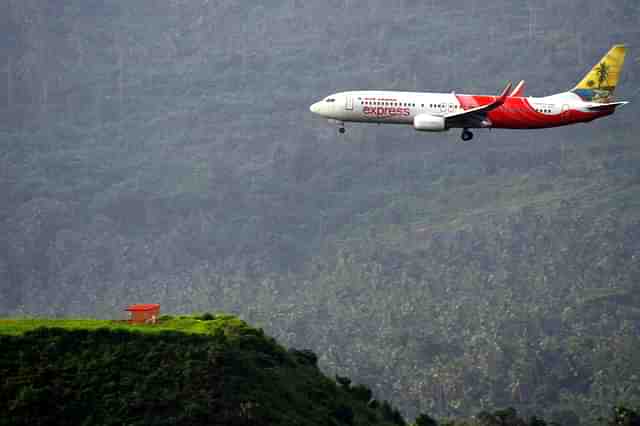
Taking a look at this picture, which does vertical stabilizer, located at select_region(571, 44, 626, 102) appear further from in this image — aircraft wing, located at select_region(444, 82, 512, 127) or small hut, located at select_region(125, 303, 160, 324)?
small hut, located at select_region(125, 303, 160, 324)

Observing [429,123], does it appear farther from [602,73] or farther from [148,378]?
[148,378]

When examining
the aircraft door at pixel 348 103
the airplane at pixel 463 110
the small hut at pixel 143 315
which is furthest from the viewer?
the aircraft door at pixel 348 103

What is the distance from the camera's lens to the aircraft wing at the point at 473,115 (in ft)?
274

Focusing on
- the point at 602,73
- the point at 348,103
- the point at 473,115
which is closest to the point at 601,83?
the point at 602,73

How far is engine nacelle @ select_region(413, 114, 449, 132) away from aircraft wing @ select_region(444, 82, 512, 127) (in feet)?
1.99

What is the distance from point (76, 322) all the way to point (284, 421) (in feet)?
46.1

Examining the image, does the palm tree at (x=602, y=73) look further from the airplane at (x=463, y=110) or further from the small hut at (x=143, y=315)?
the small hut at (x=143, y=315)

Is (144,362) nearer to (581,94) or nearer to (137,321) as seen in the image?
(137,321)

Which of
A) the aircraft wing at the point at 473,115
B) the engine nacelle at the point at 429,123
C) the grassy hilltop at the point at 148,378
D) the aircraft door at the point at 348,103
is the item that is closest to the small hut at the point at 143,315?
the grassy hilltop at the point at 148,378

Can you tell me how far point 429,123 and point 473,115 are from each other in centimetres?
341

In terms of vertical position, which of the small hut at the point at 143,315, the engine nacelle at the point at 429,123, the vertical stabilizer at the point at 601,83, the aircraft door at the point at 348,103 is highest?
the vertical stabilizer at the point at 601,83

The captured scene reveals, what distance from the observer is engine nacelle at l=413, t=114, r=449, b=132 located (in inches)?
3292

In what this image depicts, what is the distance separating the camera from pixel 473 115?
8406cm

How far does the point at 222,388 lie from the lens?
56.7 meters
